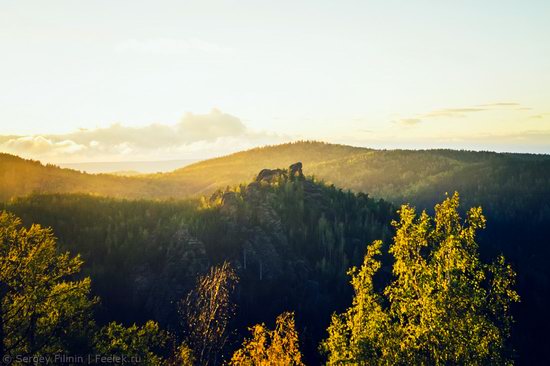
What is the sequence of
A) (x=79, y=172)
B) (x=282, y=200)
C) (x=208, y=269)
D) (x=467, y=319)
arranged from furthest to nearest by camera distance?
(x=79, y=172), (x=282, y=200), (x=208, y=269), (x=467, y=319)

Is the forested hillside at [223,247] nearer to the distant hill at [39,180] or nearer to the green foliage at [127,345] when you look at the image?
the green foliage at [127,345]

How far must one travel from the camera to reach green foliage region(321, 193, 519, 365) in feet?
63.4

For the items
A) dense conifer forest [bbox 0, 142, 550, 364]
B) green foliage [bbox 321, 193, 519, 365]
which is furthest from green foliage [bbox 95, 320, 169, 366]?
dense conifer forest [bbox 0, 142, 550, 364]

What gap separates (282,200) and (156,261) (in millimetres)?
35569

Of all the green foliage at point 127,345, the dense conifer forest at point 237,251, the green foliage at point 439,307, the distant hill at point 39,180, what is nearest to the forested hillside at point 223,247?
the dense conifer forest at point 237,251

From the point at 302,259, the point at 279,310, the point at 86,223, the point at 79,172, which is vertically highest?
the point at 79,172

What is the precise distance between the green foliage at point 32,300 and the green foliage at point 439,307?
1366 centimetres

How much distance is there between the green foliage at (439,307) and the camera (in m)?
19.3

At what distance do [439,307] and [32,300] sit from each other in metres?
19.0

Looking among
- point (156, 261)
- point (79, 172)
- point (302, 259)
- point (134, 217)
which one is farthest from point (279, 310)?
point (79, 172)

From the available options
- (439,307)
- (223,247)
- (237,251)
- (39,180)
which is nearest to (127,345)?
(439,307)

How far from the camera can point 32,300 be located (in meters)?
22.3

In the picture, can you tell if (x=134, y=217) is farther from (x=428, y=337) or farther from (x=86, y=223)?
(x=428, y=337)

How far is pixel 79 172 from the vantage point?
6890 inches
